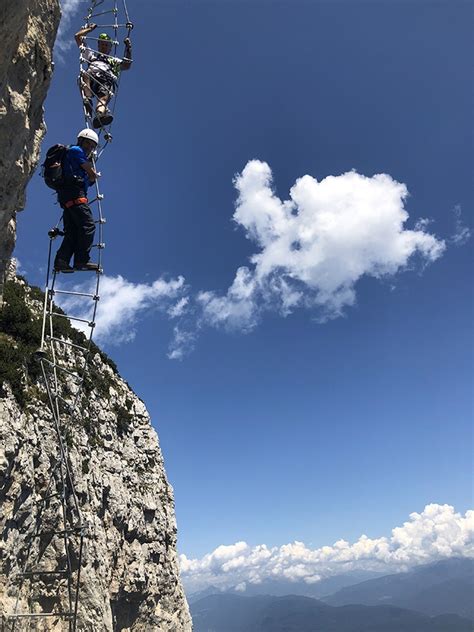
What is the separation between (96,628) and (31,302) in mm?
19116

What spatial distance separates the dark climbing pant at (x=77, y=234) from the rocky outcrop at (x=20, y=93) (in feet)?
4.19

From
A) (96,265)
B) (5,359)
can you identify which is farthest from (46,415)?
(96,265)

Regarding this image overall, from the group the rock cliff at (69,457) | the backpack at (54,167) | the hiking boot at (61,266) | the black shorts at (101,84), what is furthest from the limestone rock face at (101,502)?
the black shorts at (101,84)

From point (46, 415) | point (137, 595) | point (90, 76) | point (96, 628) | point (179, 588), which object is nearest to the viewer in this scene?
point (90, 76)

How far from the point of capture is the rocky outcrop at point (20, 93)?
6949 mm

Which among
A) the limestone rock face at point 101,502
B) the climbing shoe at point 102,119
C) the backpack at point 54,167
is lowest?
the limestone rock face at point 101,502

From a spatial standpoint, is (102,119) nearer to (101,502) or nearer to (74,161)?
(74,161)

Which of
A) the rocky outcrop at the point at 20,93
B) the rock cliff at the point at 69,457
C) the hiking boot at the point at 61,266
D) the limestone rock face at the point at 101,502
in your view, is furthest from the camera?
the limestone rock face at the point at 101,502

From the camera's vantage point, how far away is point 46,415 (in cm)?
2300

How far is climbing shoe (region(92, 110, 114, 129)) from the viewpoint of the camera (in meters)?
11.9

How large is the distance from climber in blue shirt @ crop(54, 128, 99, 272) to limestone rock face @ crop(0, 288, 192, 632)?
26.1 feet

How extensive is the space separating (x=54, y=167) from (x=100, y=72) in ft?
13.5

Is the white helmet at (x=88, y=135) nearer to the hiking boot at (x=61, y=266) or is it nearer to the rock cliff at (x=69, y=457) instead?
the rock cliff at (x=69, y=457)

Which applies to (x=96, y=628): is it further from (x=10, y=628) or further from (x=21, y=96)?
(x=21, y=96)
